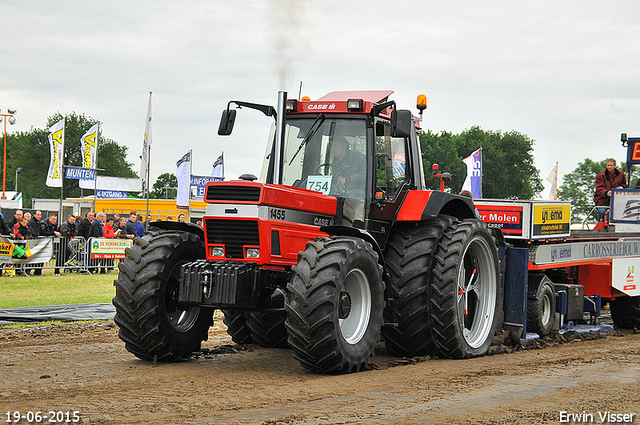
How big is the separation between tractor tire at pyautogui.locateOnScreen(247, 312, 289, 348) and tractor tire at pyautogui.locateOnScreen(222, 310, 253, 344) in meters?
0.15

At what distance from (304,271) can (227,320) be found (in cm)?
285

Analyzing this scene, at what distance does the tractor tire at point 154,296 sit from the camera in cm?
727

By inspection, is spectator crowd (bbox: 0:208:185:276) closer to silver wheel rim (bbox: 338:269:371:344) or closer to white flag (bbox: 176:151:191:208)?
white flag (bbox: 176:151:191:208)

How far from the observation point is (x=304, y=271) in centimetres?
664

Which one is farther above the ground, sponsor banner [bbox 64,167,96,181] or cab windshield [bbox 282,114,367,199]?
sponsor banner [bbox 64,167,96,181]

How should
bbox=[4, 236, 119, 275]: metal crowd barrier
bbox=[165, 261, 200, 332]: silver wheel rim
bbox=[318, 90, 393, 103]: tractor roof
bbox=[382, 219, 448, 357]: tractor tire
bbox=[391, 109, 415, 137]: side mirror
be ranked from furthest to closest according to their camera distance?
bbox=[4, 236, 119, 275]: metal crowd barrier, bbox=[318, 90, 393, 103]: tractor roof, bbox=[382, 219, 448, 357]: tractor tire, bbox=[165, 261, 200, 332]: silver wheel rim, bbox=[391, 109, 415, 137]: side mirror

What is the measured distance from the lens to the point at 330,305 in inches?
259

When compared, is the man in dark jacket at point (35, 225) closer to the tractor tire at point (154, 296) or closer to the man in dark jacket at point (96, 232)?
the man in dark jacket at point (96, 232)

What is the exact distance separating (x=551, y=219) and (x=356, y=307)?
4859 mm

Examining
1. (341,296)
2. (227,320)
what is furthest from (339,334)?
(227,320)

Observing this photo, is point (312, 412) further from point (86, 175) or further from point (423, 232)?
point (86, 175)

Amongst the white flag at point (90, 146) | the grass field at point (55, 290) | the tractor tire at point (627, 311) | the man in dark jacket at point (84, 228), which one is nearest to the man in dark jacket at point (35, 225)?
the man in dark jacket at point (84, 228)

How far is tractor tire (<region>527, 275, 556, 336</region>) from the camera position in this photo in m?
10.2

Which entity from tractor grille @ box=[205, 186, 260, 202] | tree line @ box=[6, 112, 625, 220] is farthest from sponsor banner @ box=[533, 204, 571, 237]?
tree line @ box=[6, 112, 625, 220]
